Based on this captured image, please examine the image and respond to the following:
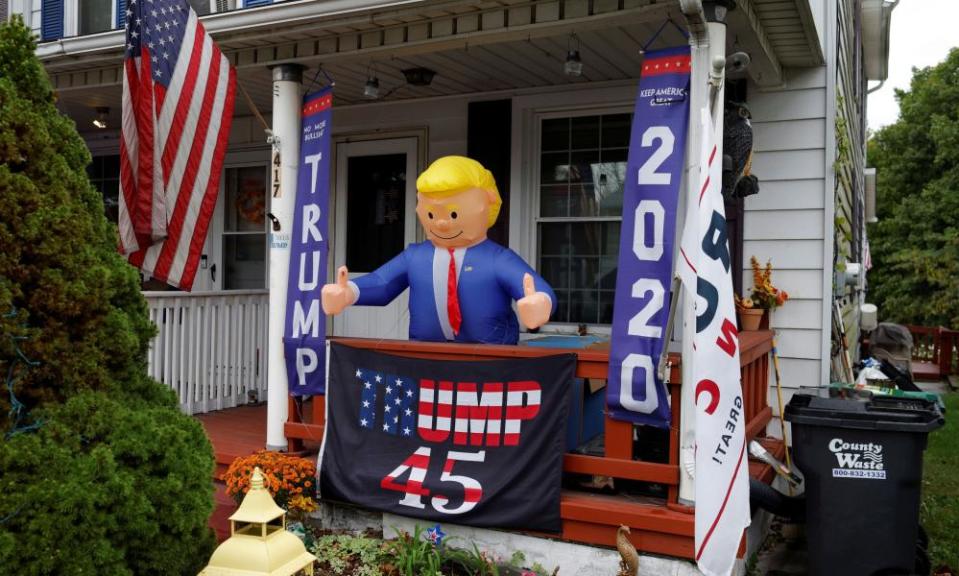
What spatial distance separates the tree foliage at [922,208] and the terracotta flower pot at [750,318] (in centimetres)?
1935

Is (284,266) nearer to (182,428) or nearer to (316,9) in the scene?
(316,9)

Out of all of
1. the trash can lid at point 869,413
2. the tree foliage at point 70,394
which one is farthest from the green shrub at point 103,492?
the trash can lid at point 869,413

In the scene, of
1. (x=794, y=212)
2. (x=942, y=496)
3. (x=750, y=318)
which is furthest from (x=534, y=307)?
(x=942, y=496)

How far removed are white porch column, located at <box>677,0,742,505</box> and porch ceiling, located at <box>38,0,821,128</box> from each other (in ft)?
0.81

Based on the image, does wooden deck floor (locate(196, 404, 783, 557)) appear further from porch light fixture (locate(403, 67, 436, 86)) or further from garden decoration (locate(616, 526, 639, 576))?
porch light fixture (locate(403, 67, 436, 86))

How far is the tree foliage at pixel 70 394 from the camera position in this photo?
107 inches

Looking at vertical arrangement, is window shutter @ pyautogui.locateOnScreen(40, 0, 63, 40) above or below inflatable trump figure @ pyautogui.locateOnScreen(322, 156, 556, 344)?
above

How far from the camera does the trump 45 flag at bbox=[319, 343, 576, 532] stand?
4.11 metres

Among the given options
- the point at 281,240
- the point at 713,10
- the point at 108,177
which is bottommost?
the point at 281,240

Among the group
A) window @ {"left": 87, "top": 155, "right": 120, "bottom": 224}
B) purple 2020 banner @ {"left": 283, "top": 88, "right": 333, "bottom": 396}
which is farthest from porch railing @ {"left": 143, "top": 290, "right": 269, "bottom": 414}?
window @ {"left": 87, "top": 155, "right": 120, "bottom": 224}

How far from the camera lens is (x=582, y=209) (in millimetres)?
6371

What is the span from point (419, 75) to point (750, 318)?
122 inches

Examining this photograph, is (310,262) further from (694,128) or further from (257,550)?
(694,128)

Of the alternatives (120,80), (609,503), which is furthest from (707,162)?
(120,80)
